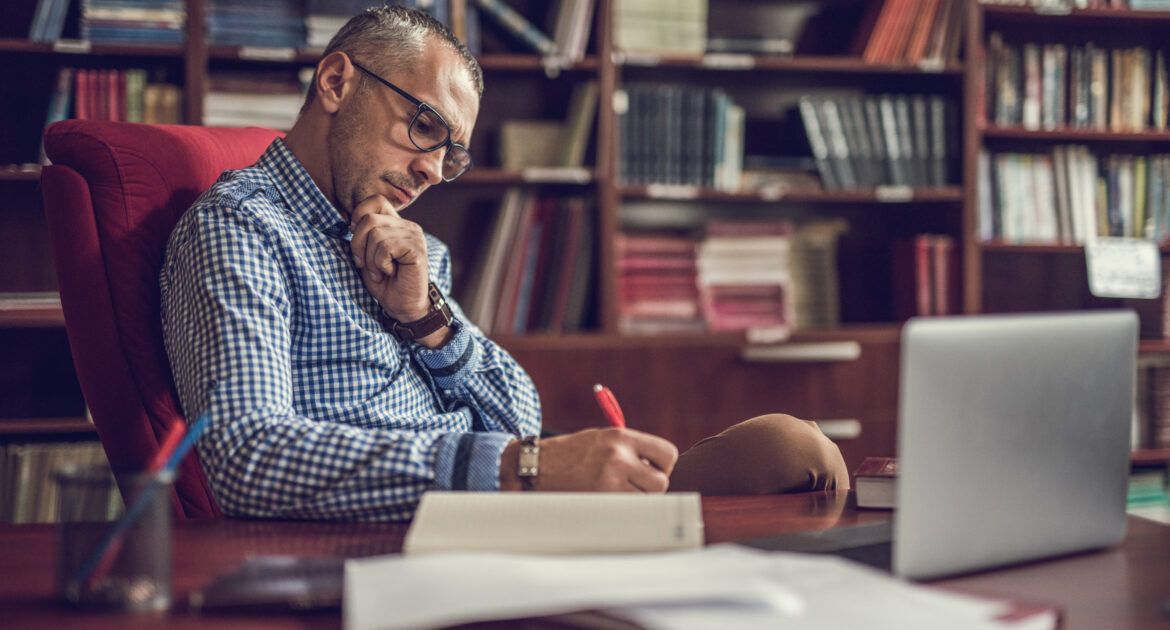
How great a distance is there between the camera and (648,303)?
2895mm

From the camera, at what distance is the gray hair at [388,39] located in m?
1.55

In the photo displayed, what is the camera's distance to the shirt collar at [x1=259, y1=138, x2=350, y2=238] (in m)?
1.47

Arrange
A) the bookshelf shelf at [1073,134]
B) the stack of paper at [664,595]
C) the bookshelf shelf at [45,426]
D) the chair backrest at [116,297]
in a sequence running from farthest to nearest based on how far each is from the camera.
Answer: the bookshelf shelf at [1073,134], the bookshelf shelf at [45,426], the chair backrest at [116,297], the stack of paper at [664,595]

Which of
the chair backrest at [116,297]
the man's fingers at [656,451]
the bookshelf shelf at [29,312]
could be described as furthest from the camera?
the bookshelf shelf at [29,312]

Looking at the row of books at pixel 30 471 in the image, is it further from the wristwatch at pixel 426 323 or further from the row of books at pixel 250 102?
the wristwatch at pixel 426 323

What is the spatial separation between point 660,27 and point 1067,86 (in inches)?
47.3

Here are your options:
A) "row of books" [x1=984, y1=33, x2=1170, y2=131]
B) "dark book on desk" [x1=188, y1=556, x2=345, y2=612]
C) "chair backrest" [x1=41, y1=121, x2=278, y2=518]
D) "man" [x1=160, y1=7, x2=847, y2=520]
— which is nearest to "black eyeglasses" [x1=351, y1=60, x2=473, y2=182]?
"man" [x1=160, y1=7, x2=847, y2=520]

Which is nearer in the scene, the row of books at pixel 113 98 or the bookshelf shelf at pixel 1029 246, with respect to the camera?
the row of books at pixel 113 98

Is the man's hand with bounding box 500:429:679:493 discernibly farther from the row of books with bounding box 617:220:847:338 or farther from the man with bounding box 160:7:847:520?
the row of books with bounding box 617:220:847:338

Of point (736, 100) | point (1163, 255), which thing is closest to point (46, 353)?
point (736, 100)

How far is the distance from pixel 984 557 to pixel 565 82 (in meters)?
2.39

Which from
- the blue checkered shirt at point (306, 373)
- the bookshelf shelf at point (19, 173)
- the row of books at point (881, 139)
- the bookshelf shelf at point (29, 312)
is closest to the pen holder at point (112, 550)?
the blue checkered shirt at point (306, 373)

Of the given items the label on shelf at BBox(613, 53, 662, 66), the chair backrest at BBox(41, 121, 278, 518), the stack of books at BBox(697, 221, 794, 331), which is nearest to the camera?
the chair backrest at BBox(41, 121, 278, 518)

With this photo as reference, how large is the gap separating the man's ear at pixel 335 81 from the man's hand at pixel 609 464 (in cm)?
72
